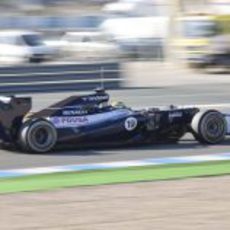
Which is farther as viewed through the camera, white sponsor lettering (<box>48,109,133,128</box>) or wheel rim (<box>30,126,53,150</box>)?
white sponsor lettering (<box>48,109,133,128</box>)

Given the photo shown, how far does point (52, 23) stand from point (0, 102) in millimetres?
45787

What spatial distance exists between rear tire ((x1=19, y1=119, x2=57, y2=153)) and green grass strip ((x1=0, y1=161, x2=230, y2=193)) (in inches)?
66.1

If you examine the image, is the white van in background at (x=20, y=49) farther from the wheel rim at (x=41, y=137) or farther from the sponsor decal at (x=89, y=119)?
the wheel rim at (x=41, y=137)

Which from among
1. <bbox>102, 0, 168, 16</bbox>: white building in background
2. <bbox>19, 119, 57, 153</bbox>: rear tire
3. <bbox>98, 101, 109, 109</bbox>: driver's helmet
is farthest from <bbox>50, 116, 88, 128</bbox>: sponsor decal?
<bbox>102, 0, 168, 16</bbox>: white building in background

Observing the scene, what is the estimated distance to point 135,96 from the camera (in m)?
22.3

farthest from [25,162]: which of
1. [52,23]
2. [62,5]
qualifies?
[62,5]

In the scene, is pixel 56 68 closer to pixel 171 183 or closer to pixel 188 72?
pixel 188 72

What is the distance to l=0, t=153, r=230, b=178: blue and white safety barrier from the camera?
392 inches

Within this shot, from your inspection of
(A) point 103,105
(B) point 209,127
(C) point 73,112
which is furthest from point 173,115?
(C) point 73,112

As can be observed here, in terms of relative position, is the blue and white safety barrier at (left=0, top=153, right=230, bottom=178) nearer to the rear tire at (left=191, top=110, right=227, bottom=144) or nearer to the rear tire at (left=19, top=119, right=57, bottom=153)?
the rear tire at (left=191, top=110, right=227, bottom=144)

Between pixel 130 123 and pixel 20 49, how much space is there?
2619 cm

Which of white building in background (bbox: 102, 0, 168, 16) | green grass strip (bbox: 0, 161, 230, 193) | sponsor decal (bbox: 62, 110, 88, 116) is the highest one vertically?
white building in background (bbox: 102, 0, 168, 16)

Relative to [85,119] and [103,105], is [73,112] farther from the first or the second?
[103,105]

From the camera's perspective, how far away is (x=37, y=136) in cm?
1143
